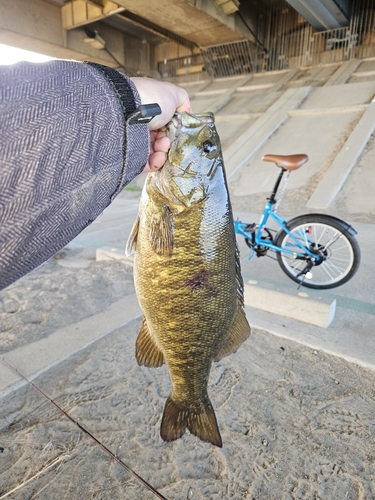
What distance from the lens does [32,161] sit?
0.95m

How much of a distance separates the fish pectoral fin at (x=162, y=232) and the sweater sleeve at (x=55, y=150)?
11.4 inches

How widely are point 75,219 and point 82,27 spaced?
56.2ft

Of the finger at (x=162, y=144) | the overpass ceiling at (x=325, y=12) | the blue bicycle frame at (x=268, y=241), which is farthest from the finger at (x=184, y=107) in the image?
the overpass ceiling at (x=325, y=12)

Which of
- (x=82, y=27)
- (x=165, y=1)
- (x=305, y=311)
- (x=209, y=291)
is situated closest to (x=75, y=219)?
(x=209, y=291)

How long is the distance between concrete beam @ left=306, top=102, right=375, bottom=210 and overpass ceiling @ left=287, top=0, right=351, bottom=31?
4642 mm

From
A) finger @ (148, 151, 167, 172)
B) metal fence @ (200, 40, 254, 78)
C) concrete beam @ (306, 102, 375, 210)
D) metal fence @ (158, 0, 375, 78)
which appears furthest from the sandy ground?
metal fence @ (200, 40, 254, 78)

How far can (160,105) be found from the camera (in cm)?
146

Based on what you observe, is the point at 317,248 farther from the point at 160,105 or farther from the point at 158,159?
the point at 160,105

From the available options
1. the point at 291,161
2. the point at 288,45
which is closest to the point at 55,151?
the point at 291,161

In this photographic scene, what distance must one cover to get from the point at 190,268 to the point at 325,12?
14.3 metres

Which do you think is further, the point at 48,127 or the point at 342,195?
the point at 342,195

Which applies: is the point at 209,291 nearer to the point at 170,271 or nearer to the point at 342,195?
the point at 170,271

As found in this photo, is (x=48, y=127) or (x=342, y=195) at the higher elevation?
(x=48, y=127)

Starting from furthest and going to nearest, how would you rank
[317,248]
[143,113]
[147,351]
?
[317,248]
[147,351]
[143,113]
